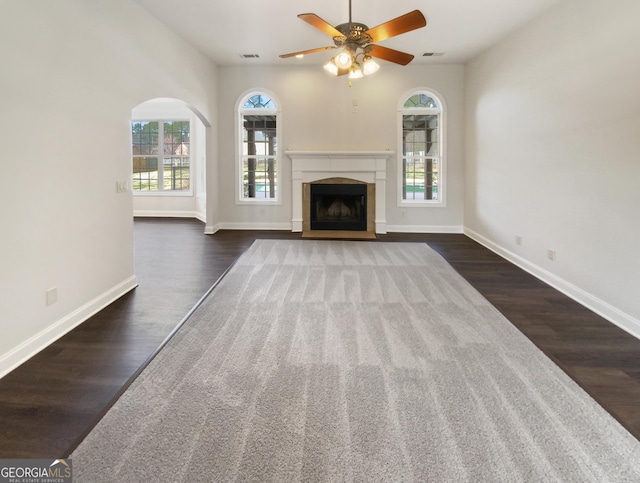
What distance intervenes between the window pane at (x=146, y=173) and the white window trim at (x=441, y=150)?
6.18m

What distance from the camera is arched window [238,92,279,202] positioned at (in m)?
7.51

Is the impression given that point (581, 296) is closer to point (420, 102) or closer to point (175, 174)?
point (420, 102)

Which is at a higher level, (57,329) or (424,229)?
(424,229)

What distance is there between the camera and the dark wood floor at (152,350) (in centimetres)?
196

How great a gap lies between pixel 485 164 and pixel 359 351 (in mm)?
4783

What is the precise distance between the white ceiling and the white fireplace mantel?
1.75 metres

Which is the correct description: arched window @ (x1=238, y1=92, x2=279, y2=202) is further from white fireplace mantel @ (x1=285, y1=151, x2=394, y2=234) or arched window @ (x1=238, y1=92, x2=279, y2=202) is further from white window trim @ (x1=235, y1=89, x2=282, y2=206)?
white fireplace mantel @ (x1=285, y1=151, x2=394, y2=234)

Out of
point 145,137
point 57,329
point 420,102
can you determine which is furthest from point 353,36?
point 145,137

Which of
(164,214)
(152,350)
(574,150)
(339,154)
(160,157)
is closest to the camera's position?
(152,350)

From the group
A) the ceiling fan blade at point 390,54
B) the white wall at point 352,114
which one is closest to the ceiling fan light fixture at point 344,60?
the ceiling fan blade at point 390,54

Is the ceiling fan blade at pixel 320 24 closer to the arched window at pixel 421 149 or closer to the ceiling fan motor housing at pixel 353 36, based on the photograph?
the ceiling fan motor housing at pixel 353 36

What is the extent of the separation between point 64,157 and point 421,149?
611cm

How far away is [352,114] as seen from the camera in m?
7.32

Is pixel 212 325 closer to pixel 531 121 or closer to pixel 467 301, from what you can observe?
pixel 467 301
